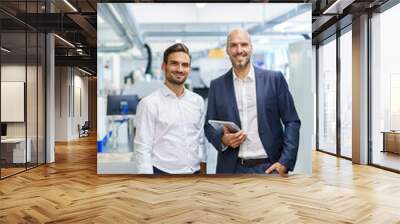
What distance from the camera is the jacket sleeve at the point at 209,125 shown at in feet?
21.0

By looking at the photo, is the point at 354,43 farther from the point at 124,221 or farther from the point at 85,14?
the point at 124,221

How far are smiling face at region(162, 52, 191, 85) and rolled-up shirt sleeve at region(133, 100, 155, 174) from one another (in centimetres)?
55

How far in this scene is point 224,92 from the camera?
6375mm

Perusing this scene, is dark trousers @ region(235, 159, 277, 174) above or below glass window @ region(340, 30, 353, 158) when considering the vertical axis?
below

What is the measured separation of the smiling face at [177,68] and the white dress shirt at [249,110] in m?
0.77

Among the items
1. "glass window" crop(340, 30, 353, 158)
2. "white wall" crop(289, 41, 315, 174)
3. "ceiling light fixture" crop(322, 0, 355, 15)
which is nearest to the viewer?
"white wall" crop(289, 41, 315, 174)

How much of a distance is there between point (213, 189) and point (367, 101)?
14.2 ft

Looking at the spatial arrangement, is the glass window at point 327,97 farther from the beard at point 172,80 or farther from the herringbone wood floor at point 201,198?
the beard at point 172,80

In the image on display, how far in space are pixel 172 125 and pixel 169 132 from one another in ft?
0.38

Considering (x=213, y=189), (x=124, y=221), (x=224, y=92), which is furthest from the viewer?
(x=224, y=92)

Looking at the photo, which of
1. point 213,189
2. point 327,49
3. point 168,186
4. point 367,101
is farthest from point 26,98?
point 327,49

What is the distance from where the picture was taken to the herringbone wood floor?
13.6ft

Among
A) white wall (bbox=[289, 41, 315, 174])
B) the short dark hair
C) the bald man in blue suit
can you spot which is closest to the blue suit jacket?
the bald man in blue suit

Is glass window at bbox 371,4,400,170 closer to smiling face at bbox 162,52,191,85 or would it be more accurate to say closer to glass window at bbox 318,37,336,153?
glass window at bbox 318,37,336,153
